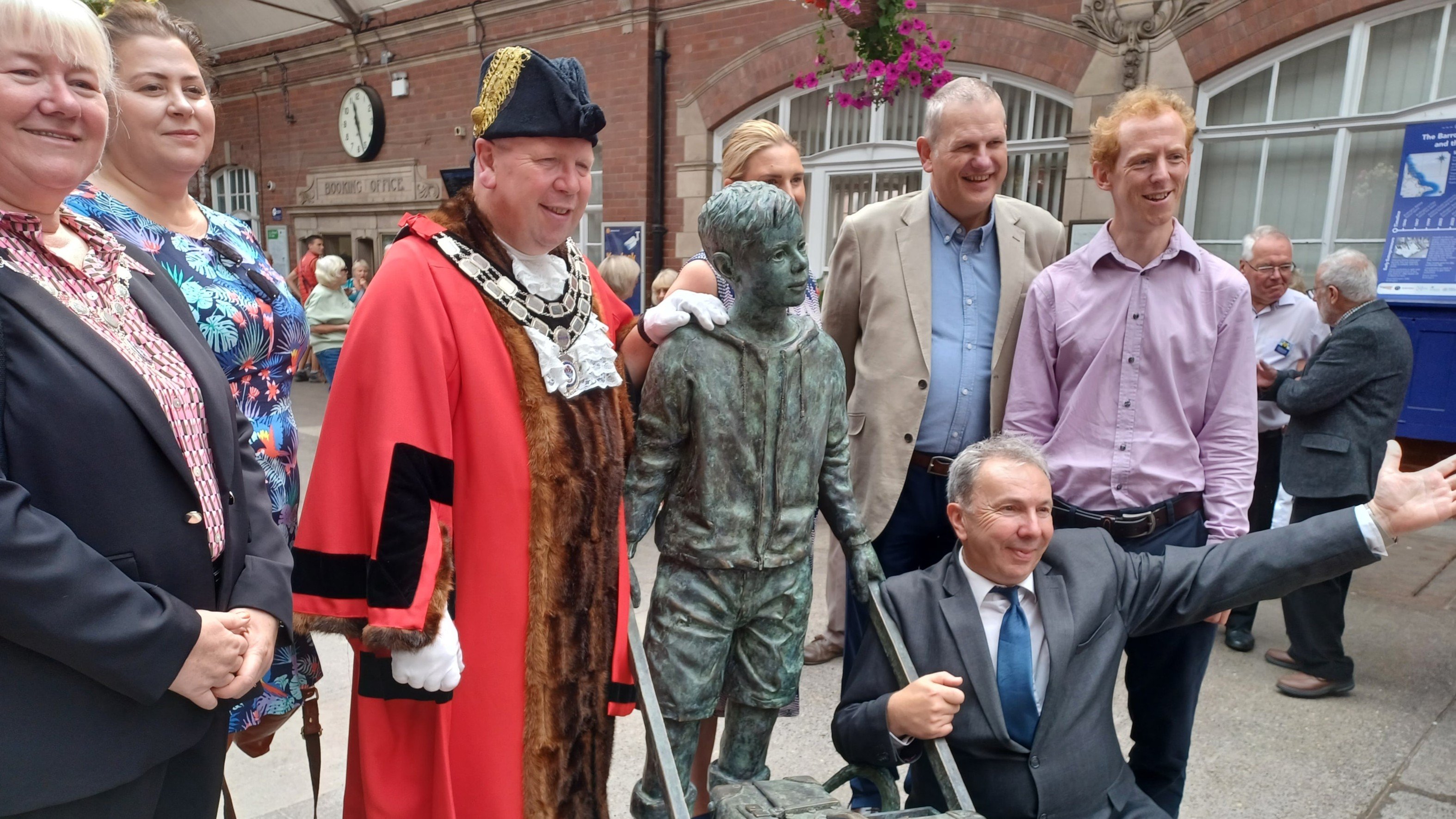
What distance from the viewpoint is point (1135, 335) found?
214 centimetres

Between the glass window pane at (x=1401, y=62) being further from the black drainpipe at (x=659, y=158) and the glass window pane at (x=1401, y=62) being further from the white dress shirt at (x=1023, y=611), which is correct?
the black drainpipe at (x=659, y=158)

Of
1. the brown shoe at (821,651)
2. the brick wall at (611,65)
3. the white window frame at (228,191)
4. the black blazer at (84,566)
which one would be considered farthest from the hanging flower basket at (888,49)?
the white window frame at (228,191)

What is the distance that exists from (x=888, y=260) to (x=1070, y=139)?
5181 mm

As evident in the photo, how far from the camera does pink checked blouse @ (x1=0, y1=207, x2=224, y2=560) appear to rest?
1.22m

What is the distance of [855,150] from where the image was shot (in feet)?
27.5

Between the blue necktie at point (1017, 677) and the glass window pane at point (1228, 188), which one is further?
the glass window pane at point (1228, 188)

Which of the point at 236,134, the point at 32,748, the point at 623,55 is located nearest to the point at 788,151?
the point at 32,748

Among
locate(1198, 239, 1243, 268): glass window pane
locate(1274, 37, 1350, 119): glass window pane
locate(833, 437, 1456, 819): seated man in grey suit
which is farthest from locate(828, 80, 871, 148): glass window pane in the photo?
locate(833, 437, 1456, 819): seated man in grey suit

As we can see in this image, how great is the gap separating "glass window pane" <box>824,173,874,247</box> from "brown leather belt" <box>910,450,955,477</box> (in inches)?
250

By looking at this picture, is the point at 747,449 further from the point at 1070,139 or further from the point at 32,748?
the point at 1070,139

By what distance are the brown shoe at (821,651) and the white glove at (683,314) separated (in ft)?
7.78

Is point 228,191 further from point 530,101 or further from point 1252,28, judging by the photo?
point 530,101

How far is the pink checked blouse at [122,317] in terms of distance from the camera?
1225 millimetres

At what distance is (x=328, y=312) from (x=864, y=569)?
5.89 m
